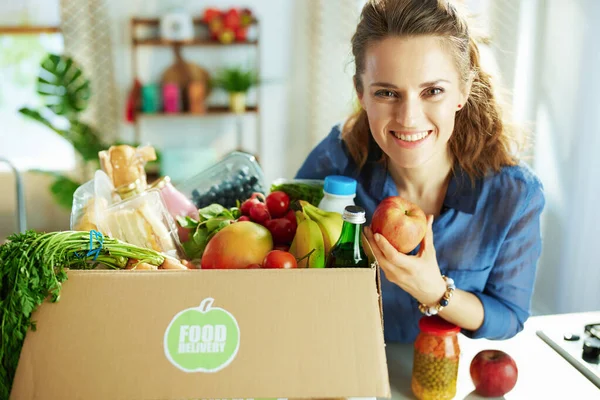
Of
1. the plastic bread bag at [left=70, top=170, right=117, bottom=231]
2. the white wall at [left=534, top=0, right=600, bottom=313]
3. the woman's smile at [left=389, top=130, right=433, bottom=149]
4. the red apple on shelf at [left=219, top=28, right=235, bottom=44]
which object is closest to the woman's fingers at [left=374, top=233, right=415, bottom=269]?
the woman's smile at [left=389, top=130, right=433, bottom=149]

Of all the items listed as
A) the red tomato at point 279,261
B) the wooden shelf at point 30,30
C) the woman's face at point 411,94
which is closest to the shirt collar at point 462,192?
the woman's face at point 411,94

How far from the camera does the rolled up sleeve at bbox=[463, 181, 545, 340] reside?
1296 millimetres

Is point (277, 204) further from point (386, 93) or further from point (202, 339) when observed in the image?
point (202, 339)

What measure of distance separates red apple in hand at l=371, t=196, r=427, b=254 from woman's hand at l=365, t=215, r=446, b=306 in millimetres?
18

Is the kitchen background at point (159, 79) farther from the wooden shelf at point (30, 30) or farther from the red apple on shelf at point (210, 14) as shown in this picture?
the red apple on shelf at point (210, 14)

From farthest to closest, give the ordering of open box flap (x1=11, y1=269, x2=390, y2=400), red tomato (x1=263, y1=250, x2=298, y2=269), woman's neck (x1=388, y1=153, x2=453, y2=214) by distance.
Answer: woman's neck (x1=388, y1=153, x2=453, y2=214) < red tomato (x1=263, y1=250, x2=298, y2=269) < open box flap (x1=11, y1=269, x2=390, y2=400)

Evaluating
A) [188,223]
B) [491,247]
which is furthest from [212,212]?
[491,247]

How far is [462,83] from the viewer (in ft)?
3.93

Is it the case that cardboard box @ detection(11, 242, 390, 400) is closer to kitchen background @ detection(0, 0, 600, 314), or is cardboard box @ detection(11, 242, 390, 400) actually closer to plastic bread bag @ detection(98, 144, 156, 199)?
plastic bread bag @ detection(98, 144, 156, 199)

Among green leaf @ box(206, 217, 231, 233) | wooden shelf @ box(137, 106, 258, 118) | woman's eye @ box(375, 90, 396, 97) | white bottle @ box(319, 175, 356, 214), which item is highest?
woman's eye @ box(375, 90, 396, 97)

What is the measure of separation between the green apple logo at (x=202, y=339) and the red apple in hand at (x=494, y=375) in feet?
1.74

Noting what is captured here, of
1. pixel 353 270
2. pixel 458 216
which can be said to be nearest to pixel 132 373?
pixel 353 270

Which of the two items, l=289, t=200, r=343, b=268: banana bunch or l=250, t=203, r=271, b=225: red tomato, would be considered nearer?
l=289, t=200, r=343, b=268: banana bunch

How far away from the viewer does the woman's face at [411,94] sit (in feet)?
3.64
